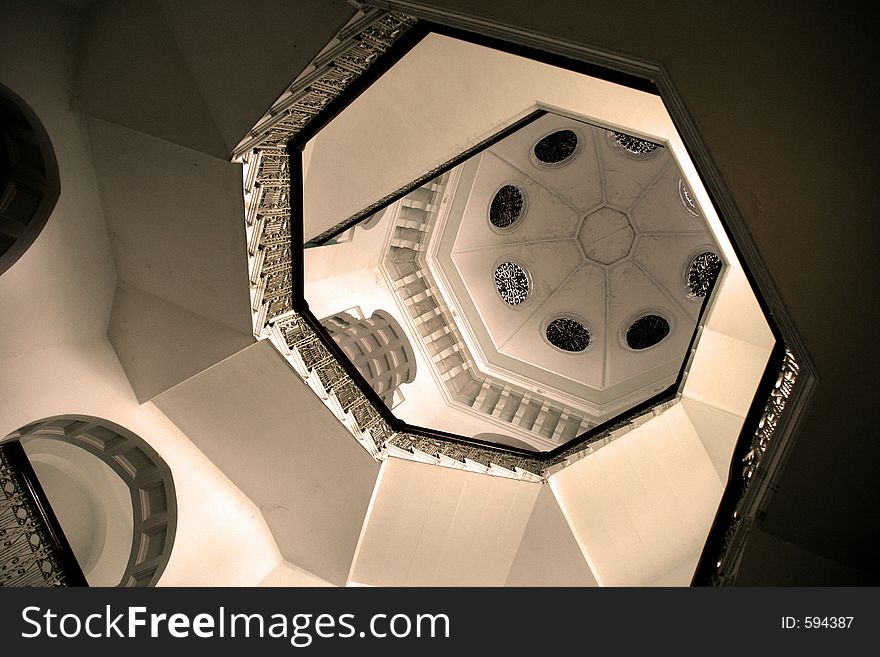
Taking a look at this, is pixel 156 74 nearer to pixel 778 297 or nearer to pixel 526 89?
pixel 526 89

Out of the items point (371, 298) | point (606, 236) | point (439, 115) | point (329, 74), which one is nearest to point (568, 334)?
point (606, 236)

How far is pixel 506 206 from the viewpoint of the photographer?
12922 millimetres

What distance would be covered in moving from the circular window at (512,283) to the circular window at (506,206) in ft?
3.01

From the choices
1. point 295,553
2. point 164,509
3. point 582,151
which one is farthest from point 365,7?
point 582,151

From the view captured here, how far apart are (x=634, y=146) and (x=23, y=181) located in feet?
35.2

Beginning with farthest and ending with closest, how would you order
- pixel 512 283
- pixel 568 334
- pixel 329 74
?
pixel 512 283 → pixel 568 334 → pixel 329 74

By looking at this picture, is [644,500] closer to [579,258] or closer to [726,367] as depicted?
[726,367]

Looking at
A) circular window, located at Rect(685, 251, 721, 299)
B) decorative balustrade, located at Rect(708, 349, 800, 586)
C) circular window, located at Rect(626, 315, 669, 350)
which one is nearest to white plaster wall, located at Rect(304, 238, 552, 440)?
circular window, located at Rect(626, 315, 669, 350)

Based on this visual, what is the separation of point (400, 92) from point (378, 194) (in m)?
1.24

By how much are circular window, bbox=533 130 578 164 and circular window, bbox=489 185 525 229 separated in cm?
88

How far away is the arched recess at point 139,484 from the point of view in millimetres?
5824

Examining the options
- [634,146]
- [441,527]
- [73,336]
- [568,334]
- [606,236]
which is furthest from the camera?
[606,236]

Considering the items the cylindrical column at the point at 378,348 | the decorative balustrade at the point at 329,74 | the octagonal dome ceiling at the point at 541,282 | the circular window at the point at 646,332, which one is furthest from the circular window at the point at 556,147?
the decorative balustrade at the point at 329,74

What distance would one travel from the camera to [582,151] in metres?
12.5
